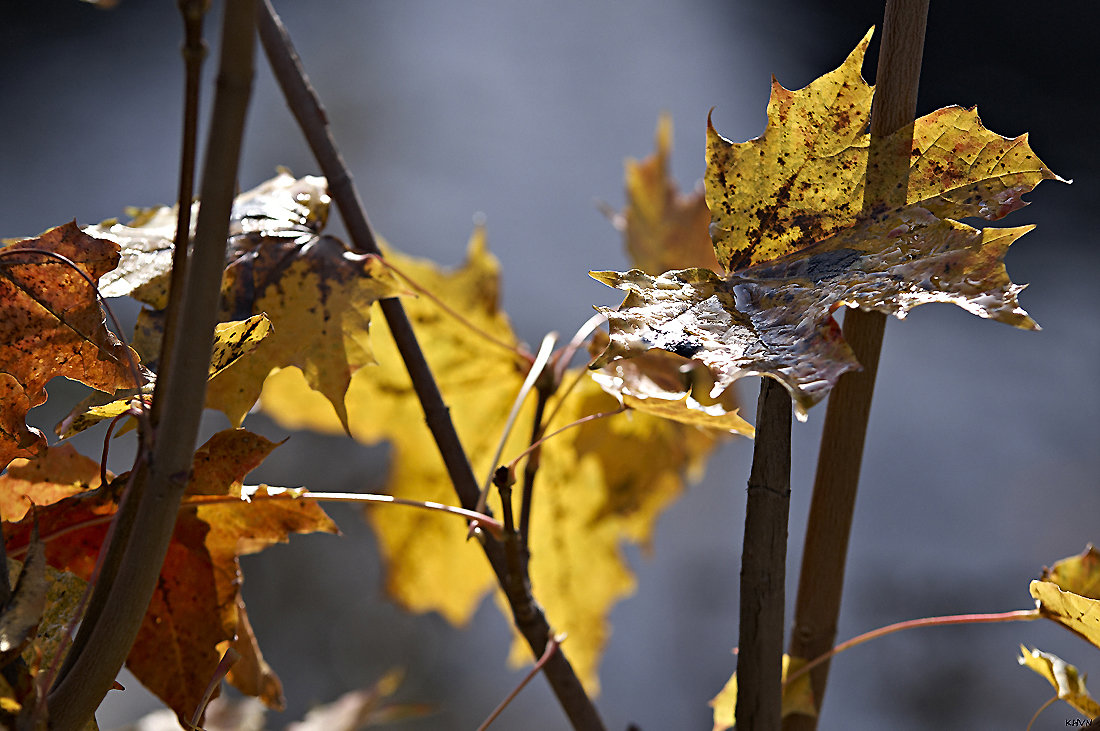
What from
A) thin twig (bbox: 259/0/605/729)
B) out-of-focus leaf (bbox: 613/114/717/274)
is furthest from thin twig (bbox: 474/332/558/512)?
out-of-focus leaf (bbox: 613/114/717/274)

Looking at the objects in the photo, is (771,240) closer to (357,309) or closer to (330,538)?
(357,309)

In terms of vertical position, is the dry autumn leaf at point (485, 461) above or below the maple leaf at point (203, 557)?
above

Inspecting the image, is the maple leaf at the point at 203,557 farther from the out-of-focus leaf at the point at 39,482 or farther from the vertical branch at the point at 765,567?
the vertical branch at the point at 765,567

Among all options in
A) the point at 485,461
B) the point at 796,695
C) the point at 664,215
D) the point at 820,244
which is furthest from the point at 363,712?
the point at 664,215

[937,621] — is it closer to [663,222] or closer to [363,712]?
[363,712]

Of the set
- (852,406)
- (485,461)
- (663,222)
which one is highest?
(663,222)

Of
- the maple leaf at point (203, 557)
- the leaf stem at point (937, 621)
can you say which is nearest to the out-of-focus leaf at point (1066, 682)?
the leaf stem at point (937, 621)

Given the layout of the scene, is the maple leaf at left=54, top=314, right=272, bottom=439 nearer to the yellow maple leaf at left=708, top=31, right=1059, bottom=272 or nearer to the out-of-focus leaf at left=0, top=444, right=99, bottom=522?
the out-of-focus leaf at left=0, top=444, right=99, bottom=522
